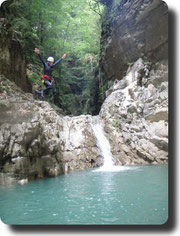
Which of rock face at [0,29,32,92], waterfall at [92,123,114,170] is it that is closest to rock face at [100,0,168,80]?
waterfall at [92,123,114,170]

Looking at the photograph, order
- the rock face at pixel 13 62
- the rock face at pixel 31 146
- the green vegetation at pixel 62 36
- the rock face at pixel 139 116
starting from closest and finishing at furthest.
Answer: the rock face at pixel 31 146, the green vegetation at pixel 62 36, the rock face at pixel 13 62, the rock face at pixel 139 116

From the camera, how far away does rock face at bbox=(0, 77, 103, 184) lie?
5289 mm

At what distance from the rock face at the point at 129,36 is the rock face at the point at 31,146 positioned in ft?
15.3

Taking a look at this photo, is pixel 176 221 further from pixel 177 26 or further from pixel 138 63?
pixel 138 63

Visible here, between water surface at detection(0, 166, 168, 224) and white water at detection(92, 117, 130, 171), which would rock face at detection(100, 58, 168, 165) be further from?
water surface at detection(0, 166, 168, 224)

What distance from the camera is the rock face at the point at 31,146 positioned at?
529cm

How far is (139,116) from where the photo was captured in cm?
848

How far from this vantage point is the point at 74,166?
7445 millimetres

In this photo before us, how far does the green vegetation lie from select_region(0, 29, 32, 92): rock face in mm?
317

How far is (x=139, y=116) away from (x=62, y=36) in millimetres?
4578

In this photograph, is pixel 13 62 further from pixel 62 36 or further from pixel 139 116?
pixel 139 116

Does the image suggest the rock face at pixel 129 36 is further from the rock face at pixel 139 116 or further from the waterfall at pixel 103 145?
the waterfall at pixel 103 145

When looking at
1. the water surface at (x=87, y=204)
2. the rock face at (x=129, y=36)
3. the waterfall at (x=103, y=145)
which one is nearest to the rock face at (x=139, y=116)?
the waterfall at (x=103, y=145)

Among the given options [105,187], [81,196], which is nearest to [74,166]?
[105,187]
